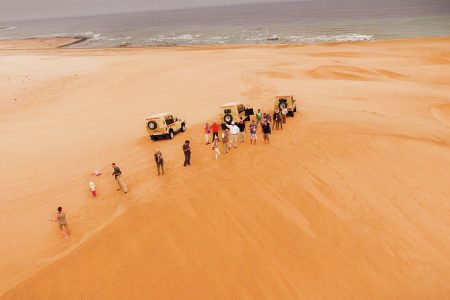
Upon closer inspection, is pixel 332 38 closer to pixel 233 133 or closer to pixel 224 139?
pixel 233 133

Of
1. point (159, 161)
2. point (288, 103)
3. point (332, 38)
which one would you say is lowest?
point (159, 161)

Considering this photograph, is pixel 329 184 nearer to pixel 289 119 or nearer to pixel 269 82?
pixel 289 119

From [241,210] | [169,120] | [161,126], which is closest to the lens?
[241,210]

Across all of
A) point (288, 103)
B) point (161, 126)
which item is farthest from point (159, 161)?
point (288, 103)

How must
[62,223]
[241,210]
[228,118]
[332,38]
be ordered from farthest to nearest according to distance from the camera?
[332,38]
[228,118]
[241,210]
[62,223]

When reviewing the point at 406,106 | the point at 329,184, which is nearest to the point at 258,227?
the point at 329,184

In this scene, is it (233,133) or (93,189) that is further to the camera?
(233,133)

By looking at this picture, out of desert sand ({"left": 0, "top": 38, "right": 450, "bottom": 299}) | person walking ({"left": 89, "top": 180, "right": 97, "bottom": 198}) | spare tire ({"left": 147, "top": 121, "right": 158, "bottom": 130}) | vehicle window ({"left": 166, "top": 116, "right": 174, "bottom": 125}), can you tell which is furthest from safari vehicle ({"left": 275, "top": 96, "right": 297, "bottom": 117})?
person walking ({"left": 89, "top": 180, "right": 97, "bottom": 198})

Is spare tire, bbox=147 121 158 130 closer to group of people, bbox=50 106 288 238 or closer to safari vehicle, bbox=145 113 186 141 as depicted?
safari vehicle, bbox=145 113 186 141
